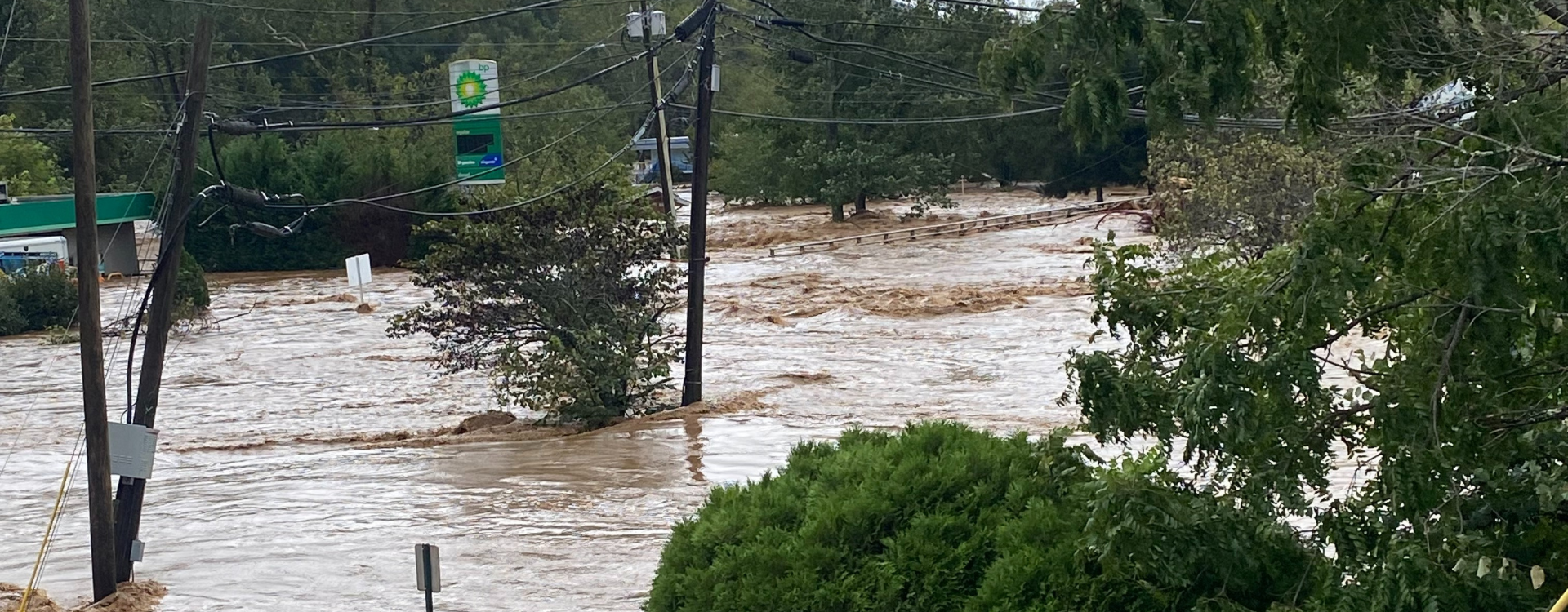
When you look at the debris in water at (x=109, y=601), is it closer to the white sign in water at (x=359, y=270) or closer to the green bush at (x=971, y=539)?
the green bush at (x=971, y=539)

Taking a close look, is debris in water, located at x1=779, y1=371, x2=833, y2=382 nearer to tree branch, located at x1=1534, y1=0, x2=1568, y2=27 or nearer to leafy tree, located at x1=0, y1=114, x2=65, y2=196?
tree branch, located at x1=1534, y1=0, x2=1568, y2=27

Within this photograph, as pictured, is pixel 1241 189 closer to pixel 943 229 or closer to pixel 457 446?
pixel 457 446

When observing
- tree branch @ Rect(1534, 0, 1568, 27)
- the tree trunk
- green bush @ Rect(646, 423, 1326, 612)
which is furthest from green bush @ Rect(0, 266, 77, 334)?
tree branch @ Rect(1534, 0, 1568, 27)

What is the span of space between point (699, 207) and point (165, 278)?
9.58 meters

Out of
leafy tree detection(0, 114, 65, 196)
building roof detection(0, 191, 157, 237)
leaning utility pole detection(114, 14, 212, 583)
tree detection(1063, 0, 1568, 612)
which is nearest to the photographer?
tree detection(1063, 0, 1568, 612)

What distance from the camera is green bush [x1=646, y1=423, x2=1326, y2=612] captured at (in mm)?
5574

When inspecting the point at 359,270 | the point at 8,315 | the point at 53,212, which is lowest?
the point at 8,315

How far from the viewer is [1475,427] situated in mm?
4871

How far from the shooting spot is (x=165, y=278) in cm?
1416

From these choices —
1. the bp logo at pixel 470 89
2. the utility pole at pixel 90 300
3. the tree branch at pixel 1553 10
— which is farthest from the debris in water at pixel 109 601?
the bp logo at pixel 470 89

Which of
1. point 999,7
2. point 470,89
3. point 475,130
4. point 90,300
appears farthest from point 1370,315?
point 475,130

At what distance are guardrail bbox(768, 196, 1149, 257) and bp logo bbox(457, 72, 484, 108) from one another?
401 inches

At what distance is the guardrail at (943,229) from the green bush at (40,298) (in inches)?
798

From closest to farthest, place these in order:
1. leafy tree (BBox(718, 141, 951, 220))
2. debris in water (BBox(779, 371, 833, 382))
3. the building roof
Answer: debris in water (BBox(779, 371, 833, 382))
the building roof
leafy tree (BBox(718, 141, 951, 220))
